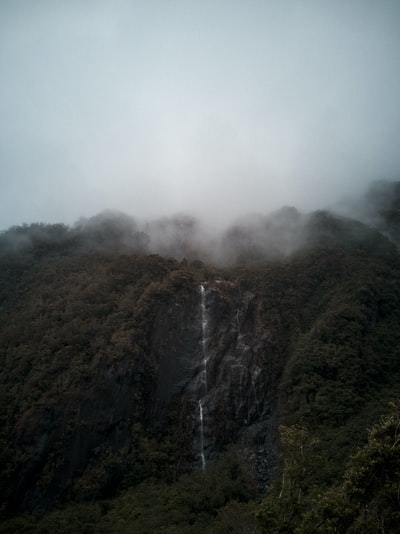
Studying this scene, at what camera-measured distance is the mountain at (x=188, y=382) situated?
4175 cm

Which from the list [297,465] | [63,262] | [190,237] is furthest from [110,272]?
[297,465]

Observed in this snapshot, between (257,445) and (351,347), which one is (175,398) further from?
(351,347)

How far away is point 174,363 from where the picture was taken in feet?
198

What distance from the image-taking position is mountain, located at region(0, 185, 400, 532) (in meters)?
41.8

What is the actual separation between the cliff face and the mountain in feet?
0.66

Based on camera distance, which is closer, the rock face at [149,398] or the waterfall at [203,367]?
the rock face at [149,398]

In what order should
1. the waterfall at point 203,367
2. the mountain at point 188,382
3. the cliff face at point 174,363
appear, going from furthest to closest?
1. the waterfall at point 203,367
2. the cliff face at point 174,363
3. the mountain at point 188,382

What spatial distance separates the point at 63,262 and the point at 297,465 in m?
65.7

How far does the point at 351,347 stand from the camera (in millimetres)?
57594

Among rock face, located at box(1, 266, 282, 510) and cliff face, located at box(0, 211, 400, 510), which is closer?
rock face, located at box(1, 266, 282, 510)

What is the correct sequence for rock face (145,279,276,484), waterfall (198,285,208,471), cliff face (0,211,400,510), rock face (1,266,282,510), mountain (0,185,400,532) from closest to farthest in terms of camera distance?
mountain (0,185,400,532)
rock face (1,266,282,510)
cliff face (0,211,400,510)
waterfall (198,285,208,471)
rock face (145,279,276,484)

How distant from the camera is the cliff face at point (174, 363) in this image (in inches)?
1882

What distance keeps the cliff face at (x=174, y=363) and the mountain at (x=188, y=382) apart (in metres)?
0.20

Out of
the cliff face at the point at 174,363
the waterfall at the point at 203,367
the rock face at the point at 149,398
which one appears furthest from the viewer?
the waterfall at the point at 203,367
